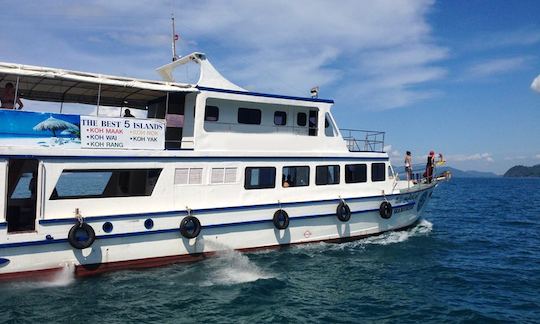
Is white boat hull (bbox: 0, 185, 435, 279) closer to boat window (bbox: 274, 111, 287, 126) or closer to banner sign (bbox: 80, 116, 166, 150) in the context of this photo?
banner sign (bbox: 80, 116, 166, 150)

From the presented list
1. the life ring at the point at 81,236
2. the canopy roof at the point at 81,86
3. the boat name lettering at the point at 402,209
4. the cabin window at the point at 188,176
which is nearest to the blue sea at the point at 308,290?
the life ring at the point at 81,236

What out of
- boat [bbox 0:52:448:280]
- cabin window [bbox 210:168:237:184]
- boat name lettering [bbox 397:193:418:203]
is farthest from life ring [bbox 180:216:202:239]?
boat name lettering [bbox 397:193:418:203]

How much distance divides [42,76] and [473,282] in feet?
40.8

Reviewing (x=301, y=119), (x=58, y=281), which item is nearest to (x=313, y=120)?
(x=301, y=119)

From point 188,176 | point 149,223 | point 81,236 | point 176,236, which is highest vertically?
point 188,176

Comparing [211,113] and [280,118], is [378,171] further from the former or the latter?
[211,113]

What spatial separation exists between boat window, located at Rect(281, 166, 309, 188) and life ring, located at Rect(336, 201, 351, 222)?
1.37m

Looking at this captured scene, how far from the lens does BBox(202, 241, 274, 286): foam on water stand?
10.5 meters

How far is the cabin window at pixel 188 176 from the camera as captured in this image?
11.7 metres

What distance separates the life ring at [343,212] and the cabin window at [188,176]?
486cm

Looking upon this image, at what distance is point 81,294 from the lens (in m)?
9.35

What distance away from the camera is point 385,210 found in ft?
49.1

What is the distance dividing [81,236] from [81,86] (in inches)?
180

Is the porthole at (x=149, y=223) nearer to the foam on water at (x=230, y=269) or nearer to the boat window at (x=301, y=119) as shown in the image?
the foam on water at (x=230, y=269)
